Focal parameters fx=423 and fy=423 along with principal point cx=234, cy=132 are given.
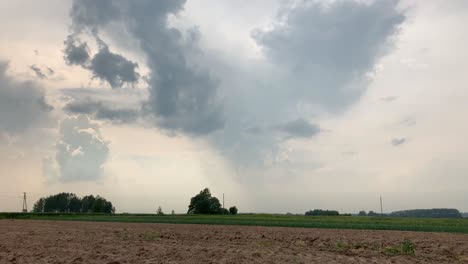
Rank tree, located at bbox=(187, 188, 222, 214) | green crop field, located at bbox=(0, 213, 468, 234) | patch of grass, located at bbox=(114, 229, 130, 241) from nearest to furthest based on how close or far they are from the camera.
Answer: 1. patch of grass, located at bbox=(114, 229, 130, 241)
2. green crop field, located at bbox=(0, 213, 468, 234)
3. tree, located at bbox=(187, 188, 222, 214)

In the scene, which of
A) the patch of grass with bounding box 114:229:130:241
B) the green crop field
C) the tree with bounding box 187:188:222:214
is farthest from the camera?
the tree with bounding box 187:188:222:214

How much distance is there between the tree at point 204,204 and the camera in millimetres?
137125

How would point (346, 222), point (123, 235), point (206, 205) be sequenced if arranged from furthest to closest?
point (206, 205), point (346, 222), point (123, 235)

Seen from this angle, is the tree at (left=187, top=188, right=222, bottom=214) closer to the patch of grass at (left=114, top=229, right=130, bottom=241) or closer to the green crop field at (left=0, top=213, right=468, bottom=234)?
the green crop field at (left=0, top=213, right=468, bottom=234)

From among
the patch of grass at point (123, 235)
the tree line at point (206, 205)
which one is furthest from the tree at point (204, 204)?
the patch of grass at point (123, 235)

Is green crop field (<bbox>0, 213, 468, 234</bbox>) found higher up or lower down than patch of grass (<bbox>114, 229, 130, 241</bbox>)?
lower down

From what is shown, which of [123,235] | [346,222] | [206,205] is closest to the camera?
[123,235]

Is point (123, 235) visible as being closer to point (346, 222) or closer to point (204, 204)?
point (346, 222)

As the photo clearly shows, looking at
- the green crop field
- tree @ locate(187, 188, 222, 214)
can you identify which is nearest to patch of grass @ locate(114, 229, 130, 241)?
the green crop field

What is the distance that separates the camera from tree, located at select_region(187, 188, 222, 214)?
5399 inches

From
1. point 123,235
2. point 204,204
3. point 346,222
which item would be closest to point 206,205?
point 204,204

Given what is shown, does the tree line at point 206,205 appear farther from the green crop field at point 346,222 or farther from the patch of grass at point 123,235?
the patch of grass at point 123,235

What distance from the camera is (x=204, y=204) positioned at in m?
138

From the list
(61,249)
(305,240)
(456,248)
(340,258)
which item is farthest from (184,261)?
(456,248)
